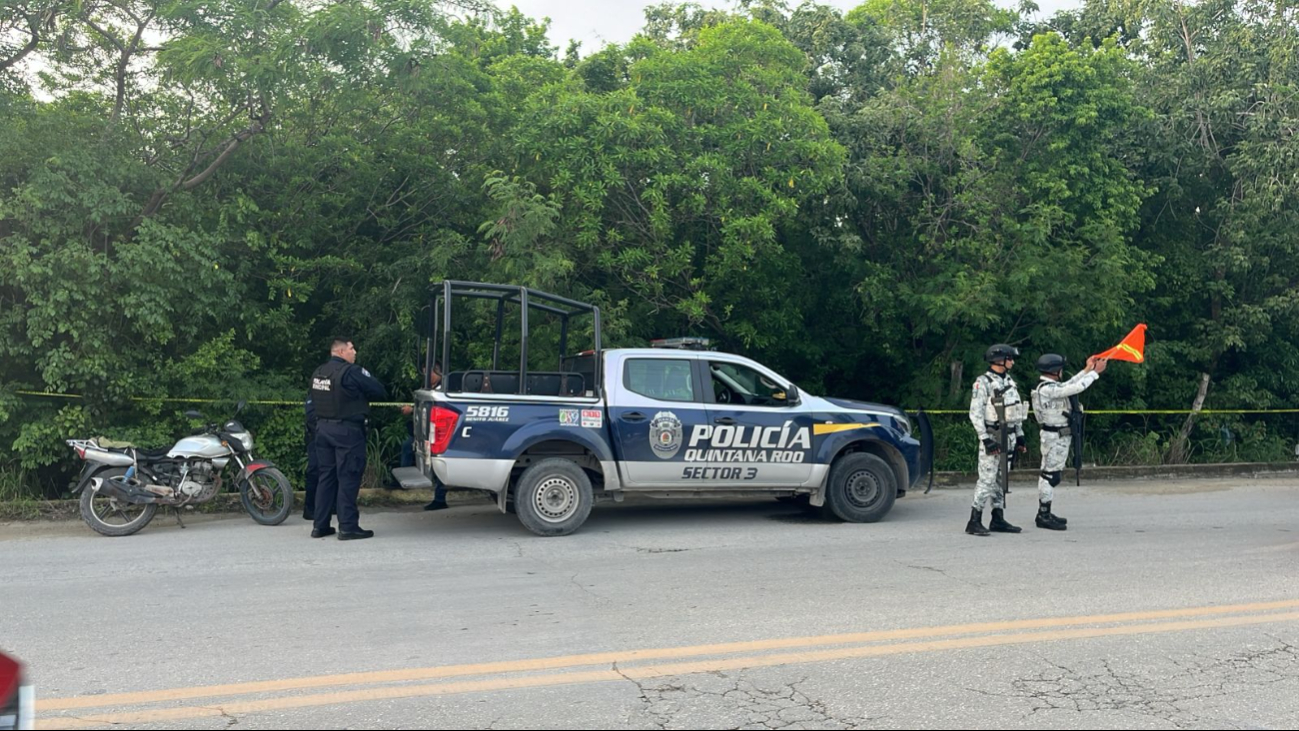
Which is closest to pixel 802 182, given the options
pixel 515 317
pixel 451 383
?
pixel 515 317

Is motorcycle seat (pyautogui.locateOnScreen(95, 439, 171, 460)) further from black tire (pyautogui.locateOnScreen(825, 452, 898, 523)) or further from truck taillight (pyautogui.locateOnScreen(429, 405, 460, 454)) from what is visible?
black tire (pyautogui.locateOnScreen(825, 452, 898, 523))

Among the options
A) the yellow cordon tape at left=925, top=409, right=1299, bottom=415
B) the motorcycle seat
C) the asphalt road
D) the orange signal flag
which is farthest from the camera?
the yellow cordon tape at left=925, top=409, right=1299, bottom=415

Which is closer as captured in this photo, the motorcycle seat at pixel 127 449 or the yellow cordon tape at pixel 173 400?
the motorcycle seat at pixel 127 449

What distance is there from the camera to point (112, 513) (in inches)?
384

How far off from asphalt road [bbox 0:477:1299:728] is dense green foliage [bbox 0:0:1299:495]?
2927 mm

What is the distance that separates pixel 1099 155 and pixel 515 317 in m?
8.34

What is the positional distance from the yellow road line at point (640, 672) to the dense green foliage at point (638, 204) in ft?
23.0

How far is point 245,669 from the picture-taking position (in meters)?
5.28

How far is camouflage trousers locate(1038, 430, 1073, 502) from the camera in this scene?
383 inches

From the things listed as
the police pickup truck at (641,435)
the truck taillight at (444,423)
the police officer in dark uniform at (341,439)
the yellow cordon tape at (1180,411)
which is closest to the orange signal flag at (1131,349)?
the police pickup truck at (641,435)

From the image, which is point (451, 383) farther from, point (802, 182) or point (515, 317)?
point (802, 182)

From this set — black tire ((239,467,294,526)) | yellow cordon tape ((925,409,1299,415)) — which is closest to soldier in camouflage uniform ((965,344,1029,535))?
yellow cordon tape ((925,409,1299,415))

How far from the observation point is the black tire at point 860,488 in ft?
33.4

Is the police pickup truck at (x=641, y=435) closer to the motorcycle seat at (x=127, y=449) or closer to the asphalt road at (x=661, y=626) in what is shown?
the asphalt road at (x=661, y=626)
